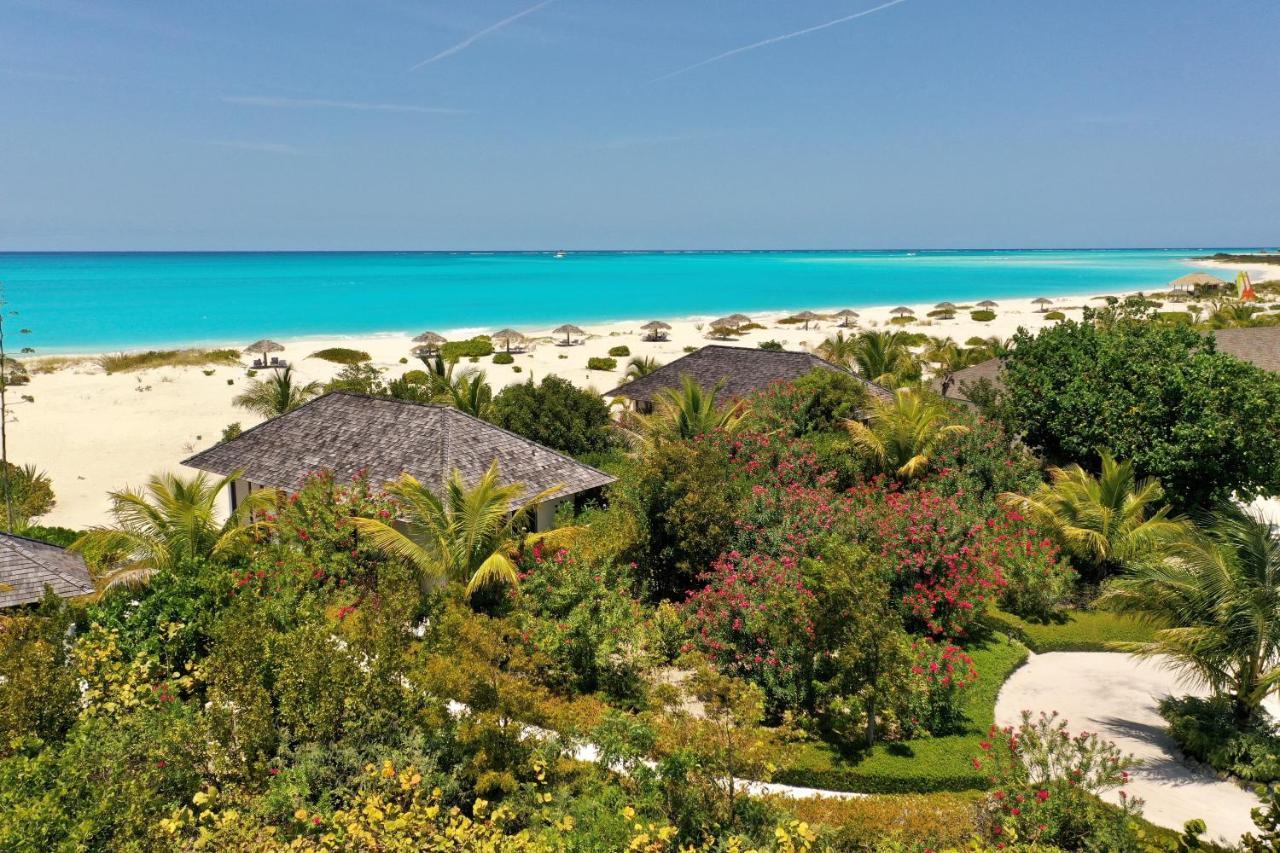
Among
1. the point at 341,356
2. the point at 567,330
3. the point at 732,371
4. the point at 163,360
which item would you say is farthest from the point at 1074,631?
the point at 163,360

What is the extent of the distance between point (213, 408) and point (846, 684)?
34.0 metres

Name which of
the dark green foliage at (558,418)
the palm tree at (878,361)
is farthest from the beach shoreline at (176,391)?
the dark green foliage at (558,418)

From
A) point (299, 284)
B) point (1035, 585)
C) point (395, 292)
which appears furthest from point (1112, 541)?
point (299, 284)

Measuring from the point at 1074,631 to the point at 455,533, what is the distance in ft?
40.6

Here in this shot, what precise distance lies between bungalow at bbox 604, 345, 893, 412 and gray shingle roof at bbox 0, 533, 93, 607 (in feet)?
52.8

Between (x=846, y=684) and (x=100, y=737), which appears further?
(x=846, y=684)

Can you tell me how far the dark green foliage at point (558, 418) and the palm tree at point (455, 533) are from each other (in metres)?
8.17

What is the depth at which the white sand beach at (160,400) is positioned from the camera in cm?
2744

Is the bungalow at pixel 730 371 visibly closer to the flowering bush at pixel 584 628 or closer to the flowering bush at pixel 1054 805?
the flowering bush at pixel 584 628

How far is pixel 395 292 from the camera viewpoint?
123875mm

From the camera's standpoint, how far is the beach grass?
50.1m

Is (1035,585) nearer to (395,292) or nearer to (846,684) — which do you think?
(846,684)

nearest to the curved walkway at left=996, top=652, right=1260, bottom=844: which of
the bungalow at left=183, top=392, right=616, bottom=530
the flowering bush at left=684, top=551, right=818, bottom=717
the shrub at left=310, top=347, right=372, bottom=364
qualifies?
the flowering bush at left=684, top=551, right=818, bottom=717

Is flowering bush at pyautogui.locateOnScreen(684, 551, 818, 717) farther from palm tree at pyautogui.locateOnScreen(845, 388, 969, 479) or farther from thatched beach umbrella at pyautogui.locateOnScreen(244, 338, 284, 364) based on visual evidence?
thatched beach umbrella at pyautogui.locateOnScreen(244, 338, 284, 364)
